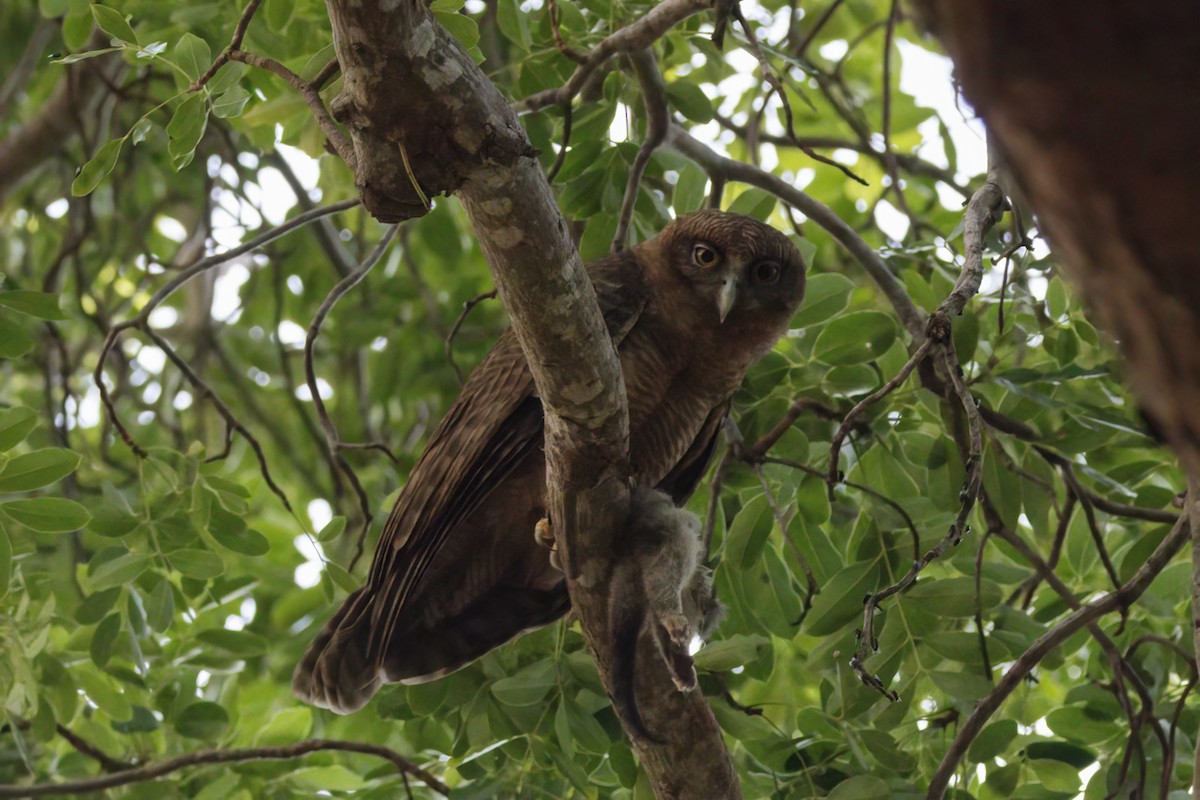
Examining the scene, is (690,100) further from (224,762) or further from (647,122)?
(224,762)

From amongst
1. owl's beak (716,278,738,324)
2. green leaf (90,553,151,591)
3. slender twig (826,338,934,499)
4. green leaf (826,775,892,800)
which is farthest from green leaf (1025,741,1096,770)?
green leaf (90,553,151,591)

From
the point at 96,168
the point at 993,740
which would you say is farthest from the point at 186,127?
the point at 993,740

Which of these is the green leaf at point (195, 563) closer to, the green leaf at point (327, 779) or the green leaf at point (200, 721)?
the green leaf at point (200, 721)

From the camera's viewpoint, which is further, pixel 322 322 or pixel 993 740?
pixel 322 322

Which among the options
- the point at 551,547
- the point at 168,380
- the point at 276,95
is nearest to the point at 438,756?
the point at 551,547

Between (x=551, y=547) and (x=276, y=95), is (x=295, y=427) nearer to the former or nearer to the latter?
(x=276, y=95)

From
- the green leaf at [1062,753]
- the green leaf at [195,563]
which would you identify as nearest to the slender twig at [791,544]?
the green leaf at [1062,753]

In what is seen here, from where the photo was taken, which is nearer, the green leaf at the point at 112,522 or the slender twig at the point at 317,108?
the slender twig at the point at 317,108

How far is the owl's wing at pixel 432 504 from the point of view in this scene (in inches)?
→ 112

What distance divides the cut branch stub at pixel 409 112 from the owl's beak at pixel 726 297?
4.55ft

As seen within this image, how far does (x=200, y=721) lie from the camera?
334 centimetres

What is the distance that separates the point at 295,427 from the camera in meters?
6.21

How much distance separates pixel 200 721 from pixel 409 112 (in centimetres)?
224

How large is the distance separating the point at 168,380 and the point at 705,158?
3115 mm
